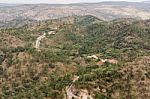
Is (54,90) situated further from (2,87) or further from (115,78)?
(2,87)

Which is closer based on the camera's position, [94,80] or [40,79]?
[94,80]

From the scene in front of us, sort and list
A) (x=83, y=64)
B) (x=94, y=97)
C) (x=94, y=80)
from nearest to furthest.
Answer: (x=94, y=97) < (x=94, y=80) < (x=83, y=64)

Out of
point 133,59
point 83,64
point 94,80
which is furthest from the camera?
point 83,64

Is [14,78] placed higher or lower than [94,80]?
lower

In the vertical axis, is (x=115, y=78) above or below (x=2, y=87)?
above

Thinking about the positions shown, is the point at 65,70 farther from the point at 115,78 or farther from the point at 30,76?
the point at 115,78

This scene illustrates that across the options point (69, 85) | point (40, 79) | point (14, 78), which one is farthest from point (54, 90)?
point (14, 78)

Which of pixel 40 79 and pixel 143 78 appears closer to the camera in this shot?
pixel 143 78

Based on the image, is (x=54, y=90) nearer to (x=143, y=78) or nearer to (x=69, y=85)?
(x=69, y=85)

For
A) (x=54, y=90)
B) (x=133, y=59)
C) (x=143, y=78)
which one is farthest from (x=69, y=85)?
(x=133, y=59)
